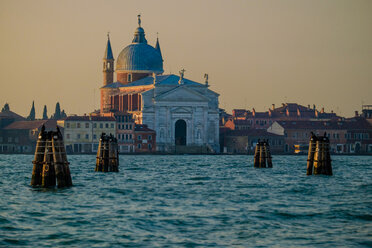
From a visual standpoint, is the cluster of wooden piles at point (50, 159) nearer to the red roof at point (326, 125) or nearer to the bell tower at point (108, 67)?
the red roof at point (326, 125)

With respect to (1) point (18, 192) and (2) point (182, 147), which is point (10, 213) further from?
(2) point (182, 147)

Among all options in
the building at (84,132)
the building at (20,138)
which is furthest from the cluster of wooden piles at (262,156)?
the building at (20,138)

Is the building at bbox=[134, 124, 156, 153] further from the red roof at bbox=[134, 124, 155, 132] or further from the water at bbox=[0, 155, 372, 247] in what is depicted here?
the water at bbox=[0, 155, 372, 247]

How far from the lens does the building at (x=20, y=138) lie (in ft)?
334

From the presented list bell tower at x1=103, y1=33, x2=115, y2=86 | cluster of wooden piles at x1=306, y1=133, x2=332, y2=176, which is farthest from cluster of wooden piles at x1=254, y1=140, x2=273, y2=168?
bell tower at x1=103, y1=33, x2=115, y2=86

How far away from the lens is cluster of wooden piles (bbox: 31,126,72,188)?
33.2 metres

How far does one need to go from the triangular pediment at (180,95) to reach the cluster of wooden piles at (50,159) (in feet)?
234

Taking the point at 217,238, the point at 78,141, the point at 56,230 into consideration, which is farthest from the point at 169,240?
the point at 78,141

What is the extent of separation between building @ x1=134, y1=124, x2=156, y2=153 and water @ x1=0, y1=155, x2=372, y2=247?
5582cm

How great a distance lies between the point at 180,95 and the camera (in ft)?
348

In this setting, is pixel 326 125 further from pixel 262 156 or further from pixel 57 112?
pixel 262 156

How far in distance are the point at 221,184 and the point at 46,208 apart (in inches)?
546

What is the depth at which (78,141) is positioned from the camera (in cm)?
9981

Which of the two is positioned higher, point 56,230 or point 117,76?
point 117,76
